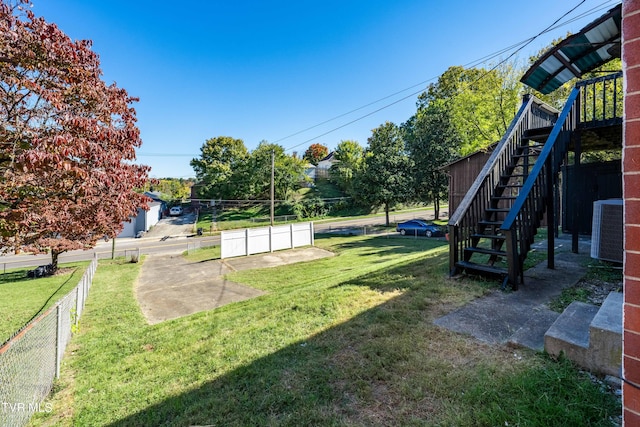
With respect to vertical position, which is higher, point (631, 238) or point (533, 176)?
point (533, 176)

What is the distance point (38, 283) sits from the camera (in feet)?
40.4

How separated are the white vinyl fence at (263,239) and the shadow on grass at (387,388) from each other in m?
13.4

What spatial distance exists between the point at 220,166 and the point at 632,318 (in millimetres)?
38337

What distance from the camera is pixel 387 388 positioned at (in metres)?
2.23

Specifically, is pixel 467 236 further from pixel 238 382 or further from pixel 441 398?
pixel 238 382

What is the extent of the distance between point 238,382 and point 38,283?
14.8 metres

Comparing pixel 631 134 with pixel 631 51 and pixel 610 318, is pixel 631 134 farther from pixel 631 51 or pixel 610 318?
pixel 610 318

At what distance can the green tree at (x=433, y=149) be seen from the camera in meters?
21.8

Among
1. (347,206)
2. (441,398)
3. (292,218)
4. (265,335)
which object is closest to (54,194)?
(265,335)

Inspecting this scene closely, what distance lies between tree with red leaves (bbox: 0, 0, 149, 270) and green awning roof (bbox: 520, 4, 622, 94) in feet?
23.0

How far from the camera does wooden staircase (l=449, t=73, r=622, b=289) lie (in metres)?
4.07

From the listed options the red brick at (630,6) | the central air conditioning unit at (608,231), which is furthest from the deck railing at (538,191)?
the red brick at (630,6)

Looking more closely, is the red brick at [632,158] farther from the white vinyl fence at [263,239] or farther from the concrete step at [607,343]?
the white vinyl fence at [263,239]

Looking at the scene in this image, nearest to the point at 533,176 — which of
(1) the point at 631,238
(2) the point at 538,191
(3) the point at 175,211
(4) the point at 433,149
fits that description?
(2) the point at 538,191
